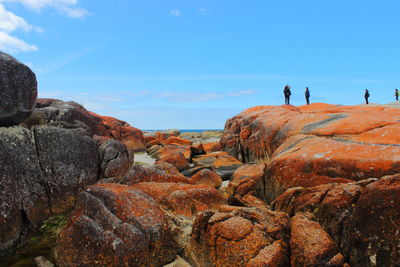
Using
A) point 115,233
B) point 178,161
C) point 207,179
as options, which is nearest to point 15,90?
point 115,233

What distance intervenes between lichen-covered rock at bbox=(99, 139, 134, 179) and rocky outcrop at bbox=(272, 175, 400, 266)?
31.4ft

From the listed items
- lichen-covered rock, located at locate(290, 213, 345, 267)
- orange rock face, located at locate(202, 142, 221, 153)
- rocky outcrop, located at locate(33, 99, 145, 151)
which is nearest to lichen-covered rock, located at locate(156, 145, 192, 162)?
orange rock face, located at locate(202, 142, 221, 153)

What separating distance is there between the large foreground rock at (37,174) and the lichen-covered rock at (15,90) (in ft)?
1.48

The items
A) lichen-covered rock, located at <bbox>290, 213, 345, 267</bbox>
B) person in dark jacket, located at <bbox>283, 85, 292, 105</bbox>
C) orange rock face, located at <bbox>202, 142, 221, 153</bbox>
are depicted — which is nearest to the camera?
lichen-covered rock, located at <bbox>290, 213, 345, 267</bbox>

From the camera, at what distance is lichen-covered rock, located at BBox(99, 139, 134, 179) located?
1388 centimetres

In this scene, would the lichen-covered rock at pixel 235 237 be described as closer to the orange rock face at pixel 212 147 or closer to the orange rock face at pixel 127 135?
the orange rock face at pixel 212 147

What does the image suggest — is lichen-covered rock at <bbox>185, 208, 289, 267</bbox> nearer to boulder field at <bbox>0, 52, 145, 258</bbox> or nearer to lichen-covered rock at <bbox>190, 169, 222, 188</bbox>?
boulder field at <bbox>0, 52, 145, 258</bbox>

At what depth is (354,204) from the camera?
6375mm

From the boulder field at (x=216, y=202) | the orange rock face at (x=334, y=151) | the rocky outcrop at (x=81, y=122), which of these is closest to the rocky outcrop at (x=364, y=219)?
the boulder field at (x=216, y=202)

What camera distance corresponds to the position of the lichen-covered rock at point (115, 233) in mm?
6535

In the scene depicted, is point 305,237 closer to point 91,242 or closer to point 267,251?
point 267,251

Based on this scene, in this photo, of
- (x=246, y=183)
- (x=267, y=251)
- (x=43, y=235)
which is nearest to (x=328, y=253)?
(x=267, y=251)

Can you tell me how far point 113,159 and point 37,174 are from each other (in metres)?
4.75

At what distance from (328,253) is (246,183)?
5633mm
